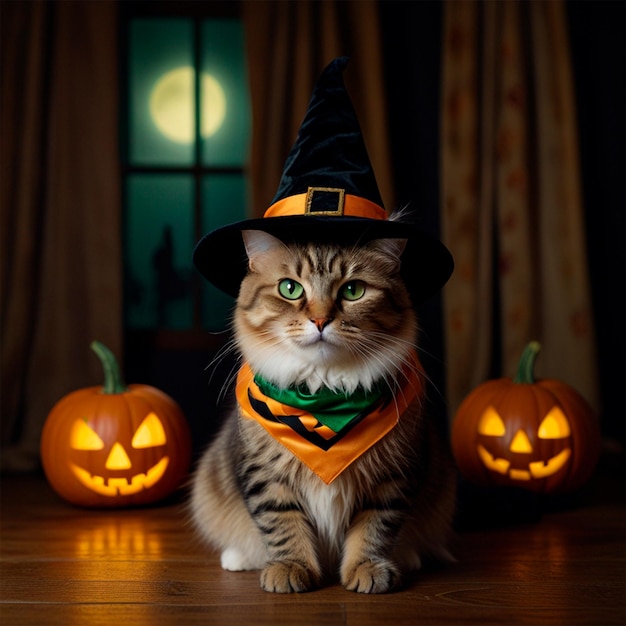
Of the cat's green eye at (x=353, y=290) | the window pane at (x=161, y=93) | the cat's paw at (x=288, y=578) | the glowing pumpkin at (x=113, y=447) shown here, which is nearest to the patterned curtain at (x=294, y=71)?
the window pane at (x=161, y=93)

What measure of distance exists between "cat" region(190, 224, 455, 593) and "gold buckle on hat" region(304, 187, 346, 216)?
0.07m

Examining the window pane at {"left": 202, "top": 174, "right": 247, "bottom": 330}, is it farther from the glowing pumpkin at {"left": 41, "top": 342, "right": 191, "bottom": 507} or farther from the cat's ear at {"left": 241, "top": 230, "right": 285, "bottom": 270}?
the cat's ear at {"left": 241, "top": 230, "right": 285, "bottom": 270}

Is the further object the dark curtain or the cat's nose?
the dark curtain

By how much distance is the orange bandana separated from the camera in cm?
149

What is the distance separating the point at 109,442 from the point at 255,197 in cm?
104

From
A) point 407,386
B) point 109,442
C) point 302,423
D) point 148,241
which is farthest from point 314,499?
point 148,241

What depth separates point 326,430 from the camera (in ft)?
4.91

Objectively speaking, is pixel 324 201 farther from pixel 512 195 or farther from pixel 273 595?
pixel 512 195

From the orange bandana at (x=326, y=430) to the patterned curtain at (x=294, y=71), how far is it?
132cm

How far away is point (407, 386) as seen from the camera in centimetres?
157

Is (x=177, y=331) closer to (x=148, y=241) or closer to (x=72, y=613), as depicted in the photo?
(x=148, y=241)

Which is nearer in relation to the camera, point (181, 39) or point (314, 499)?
point (314, 499)

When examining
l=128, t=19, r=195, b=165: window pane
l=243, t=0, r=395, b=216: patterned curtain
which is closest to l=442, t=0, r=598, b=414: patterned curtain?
l=243, t=0, r=395, b=216: patterned curtain

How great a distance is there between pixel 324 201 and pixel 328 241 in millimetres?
82
